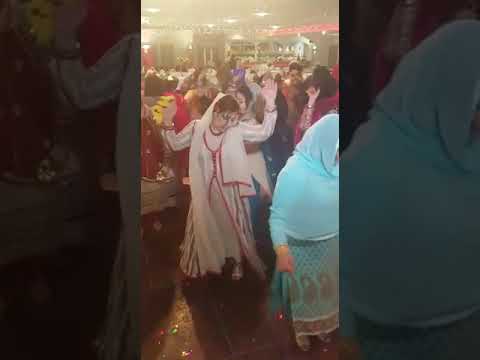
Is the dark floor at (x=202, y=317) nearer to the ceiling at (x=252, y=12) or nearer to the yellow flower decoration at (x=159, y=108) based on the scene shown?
the yellow flower decoration at (x=159, y=108)

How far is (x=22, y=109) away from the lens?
1.11 metres

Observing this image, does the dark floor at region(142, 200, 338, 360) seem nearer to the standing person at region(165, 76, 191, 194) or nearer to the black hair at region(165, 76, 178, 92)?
the standing person at region(165, 76, 191, 194)

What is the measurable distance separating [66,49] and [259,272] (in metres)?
0.72

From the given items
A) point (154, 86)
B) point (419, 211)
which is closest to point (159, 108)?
point (154, 86)

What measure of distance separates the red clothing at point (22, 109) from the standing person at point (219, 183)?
1.10 feet

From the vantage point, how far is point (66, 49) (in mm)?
1112

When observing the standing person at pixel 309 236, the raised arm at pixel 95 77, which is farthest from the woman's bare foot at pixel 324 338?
the raised arm at pixel 95 77

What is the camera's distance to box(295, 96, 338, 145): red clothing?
1216mm

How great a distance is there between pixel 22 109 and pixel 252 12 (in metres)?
0.60

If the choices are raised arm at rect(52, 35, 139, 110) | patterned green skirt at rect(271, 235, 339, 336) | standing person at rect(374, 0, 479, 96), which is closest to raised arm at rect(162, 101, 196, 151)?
raised arm at rect(52, 35, 139, 110)

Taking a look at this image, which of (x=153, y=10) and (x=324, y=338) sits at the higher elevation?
(x=153, y=10)

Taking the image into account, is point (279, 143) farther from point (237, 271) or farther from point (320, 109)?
point (237, 271)

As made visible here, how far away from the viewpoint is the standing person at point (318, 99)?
1.21 m

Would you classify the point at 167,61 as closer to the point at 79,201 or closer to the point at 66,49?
the point at 66,49
